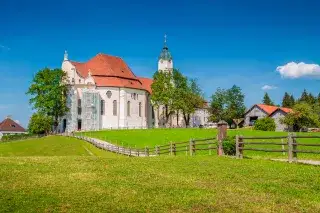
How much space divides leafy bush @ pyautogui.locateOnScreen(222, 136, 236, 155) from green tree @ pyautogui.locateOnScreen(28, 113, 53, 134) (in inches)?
2511

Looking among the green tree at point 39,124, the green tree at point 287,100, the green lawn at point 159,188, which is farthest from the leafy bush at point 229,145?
the green tree at point 287,100

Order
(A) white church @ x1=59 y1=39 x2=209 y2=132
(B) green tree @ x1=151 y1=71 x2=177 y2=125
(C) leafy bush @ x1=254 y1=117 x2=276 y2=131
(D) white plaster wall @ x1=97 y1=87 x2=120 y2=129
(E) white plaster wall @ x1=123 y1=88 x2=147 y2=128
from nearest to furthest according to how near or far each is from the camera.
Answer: (C) leafy bush @ x1=254 y1=117 x2=276 y2=131 < (A) white church @ x1=59 y1=39 x2=209 y2=132 < (D) white plaster wall @ x1=97 y1=87 x2=120 y2=129 < (E) white plaster wall @ x1=123 y1=88 x2=147 y2=128 < (B) green tree @ x1=151 y1=71 x2=177 y2=125

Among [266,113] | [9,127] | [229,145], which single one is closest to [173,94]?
[266,113]

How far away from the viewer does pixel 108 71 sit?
9231 cm

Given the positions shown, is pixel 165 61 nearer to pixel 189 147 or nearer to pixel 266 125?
pixel 266 125

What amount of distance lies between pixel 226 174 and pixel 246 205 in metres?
4.56

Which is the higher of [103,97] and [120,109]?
[103,97]

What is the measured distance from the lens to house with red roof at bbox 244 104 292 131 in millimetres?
89062

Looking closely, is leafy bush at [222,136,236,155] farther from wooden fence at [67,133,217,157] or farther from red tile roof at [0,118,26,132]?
red tile roof at [0,118,26,132]

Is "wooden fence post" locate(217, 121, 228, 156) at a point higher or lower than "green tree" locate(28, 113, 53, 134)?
lower

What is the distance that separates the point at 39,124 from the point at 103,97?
53.7 feet

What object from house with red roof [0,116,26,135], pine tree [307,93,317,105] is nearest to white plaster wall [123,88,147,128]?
house with red roof [0,116,26,135]

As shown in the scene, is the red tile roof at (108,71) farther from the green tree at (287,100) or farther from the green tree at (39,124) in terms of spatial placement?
the green tree at (287,100)

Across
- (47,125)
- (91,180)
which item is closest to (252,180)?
(91,180)
